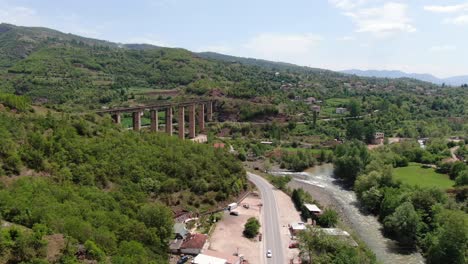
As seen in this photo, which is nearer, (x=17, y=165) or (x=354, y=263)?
(x=354, y=263)

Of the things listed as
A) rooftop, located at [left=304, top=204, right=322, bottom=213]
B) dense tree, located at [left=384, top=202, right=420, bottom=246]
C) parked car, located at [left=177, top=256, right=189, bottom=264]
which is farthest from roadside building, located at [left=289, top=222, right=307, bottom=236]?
parked car, located at [left=177, top=256, right=189, bottom=264]

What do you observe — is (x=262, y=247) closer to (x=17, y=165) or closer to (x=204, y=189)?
(x=204, y=189)

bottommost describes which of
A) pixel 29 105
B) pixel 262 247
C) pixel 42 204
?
pixel 262 247

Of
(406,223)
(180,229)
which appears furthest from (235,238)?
(406,223)

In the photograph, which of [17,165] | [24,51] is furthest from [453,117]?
[24,51]

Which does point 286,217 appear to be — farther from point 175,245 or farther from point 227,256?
point 175,245
